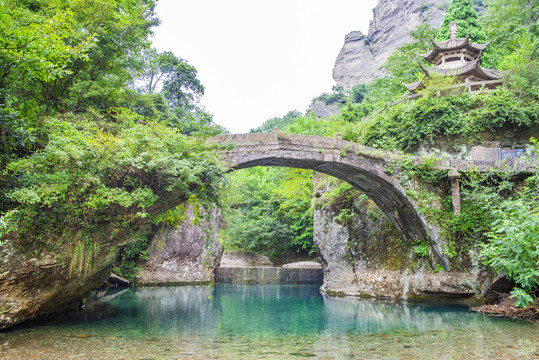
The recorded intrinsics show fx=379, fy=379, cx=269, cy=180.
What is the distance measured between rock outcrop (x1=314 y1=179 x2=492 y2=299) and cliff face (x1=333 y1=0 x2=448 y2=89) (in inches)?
1781

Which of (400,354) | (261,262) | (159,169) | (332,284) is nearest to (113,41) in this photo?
(159,169)

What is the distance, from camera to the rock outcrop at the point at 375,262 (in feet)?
44.3

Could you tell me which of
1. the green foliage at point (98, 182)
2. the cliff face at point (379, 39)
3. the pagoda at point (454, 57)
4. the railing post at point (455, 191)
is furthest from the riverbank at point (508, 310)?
the cliff face at point (379, 39)

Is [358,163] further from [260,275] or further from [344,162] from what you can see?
[260,275]

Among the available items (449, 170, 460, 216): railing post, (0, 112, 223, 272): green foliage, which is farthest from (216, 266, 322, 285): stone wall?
(0, 112, 223, 272): green foliage

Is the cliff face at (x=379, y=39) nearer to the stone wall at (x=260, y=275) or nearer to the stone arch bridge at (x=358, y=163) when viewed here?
the stone wall at (x=260, y=275)

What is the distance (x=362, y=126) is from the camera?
18828 millimetres

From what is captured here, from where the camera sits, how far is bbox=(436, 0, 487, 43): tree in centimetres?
2522

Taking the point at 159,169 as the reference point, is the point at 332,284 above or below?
below

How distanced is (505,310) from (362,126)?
10565 millimetres

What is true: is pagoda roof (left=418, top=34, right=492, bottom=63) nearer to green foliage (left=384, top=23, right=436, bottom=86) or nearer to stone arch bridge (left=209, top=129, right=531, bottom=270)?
→ green foliage (left=384, top=23, right=436, bottom=86)

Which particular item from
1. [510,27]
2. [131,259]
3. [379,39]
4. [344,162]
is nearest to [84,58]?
[344,162]

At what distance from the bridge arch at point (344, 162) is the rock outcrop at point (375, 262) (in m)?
0.64

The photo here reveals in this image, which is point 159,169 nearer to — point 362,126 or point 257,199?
point 362,126
